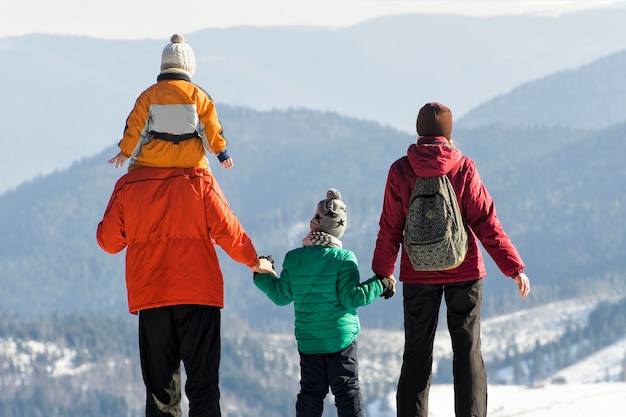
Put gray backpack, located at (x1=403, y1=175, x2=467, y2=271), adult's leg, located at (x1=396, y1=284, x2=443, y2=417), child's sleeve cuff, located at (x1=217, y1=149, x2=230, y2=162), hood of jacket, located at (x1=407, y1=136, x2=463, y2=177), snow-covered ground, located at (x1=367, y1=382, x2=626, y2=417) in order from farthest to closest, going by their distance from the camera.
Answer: snow-covered ground, located at (x1=367, y1=382, x2=626, y2=417) → child's sleeve cuff, located at (x1=217, y1=149, x2=230, y2=162) → adult's leg, located at (x1=396, y1=284, x2=443, y2=417) → hood of jacket, located at (x1=407, y1=136, x2=463, y2=177) → gray backpack, located at (x1=403, y1=175, x2=467, y2=271)

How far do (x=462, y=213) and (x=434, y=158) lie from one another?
0.52 meters

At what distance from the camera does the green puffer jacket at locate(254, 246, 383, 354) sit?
8.64 meters

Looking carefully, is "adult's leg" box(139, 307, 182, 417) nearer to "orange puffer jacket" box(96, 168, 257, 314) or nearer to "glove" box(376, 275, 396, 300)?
"orange puffer jacket" box(96, 168, 257, 314)

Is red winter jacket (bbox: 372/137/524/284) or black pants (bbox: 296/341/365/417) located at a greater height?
red winter jacket (bbox: 372/137/524/284)

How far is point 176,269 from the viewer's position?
337 inches

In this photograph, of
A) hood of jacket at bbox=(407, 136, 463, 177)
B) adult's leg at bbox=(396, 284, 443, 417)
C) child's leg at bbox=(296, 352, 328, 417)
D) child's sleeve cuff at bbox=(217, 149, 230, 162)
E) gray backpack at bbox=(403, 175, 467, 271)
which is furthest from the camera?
child's leg at bbox=(296, 352, 328, 417)

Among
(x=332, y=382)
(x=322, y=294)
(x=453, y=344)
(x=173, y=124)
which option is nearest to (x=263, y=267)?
(x=322, y=294)

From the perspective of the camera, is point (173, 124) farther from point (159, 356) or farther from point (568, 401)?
point (568, 401)

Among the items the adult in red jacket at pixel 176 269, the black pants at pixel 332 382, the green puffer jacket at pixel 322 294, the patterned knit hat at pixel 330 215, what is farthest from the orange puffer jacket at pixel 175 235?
the black pants at pixel 332 382

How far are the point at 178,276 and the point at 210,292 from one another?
0.29 m

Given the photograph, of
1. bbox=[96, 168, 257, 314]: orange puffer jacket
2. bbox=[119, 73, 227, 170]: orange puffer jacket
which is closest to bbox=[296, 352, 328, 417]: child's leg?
bbox=[96, 168, 257, 314]: orange puffer jacket

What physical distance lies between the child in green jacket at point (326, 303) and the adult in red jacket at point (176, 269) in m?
0.48

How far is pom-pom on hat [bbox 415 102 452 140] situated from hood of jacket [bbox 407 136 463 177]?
0.33 feet

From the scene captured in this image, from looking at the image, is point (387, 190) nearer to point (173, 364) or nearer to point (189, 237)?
point (189, 237)
